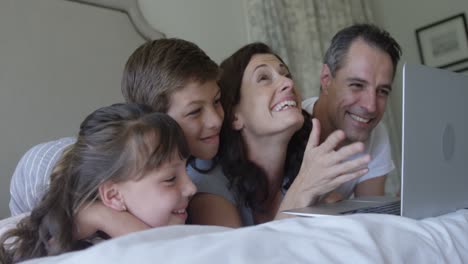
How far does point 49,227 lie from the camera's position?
2.31 ft

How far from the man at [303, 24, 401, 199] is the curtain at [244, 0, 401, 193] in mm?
858

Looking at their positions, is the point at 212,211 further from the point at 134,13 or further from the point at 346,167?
the point at 134,13

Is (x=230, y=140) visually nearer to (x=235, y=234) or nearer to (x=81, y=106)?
(x=81, y=106)

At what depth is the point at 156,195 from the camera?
0.81 metres

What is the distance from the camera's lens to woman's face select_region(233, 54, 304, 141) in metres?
1.11

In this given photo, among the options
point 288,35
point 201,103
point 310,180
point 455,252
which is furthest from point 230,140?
point 288,35

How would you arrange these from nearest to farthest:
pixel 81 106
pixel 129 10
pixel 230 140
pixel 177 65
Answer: pixel 177 65
pixel 230 140
pixel 81 106
pixel 129 10

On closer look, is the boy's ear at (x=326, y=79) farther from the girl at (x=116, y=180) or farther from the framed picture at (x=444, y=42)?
the framed picture at (x=444, y=42)

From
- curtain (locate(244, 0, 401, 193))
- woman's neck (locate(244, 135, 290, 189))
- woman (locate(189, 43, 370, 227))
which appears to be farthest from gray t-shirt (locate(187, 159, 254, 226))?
curtain (locate(244, 0, 401, 193))

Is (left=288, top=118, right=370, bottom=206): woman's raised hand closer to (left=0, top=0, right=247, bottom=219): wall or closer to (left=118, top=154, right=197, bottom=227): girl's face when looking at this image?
(left=118, top=154, right=197, bottom=227): girl's face

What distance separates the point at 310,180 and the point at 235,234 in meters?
0.54

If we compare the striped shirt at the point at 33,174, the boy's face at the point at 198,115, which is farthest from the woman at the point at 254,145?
the striped shirt at the point at 33,174

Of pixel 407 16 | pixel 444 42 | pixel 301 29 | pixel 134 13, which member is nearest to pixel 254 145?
pixel 134 13

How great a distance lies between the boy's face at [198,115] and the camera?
99cm
